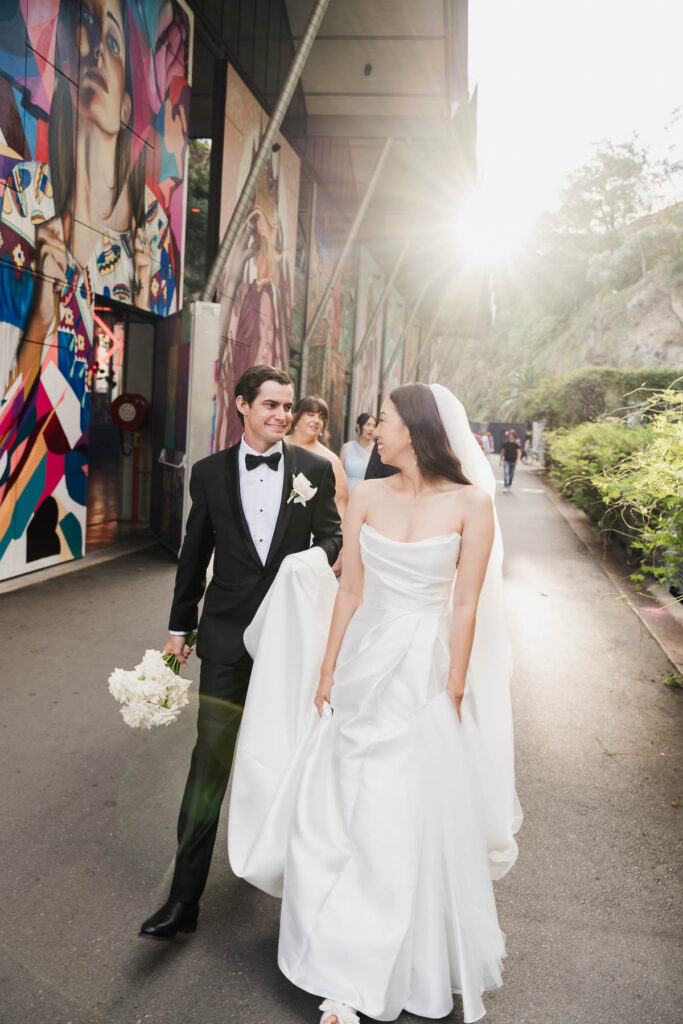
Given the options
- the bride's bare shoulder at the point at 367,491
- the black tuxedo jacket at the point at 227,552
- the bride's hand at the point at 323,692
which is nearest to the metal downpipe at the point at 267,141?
the black tuxedo jacket at the point at 227,552

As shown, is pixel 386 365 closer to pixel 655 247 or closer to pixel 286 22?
pixel 286 22

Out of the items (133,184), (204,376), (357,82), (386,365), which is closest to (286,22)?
(357,82)

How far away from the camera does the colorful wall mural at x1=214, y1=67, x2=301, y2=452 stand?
13656mm

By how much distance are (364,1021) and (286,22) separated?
17185 mm

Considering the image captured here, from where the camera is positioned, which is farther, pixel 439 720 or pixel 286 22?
pixel 286 22

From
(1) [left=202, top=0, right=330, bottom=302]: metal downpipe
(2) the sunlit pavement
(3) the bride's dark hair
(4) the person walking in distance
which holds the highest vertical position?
(1) [left=202, top=0, right=330, bottom=302]: metal downpipe

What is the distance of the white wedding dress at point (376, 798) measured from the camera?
256 cm

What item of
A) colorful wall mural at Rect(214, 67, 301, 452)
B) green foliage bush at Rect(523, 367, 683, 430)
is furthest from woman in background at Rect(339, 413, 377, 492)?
green foliage bush at Rect(523, 367, 683, 430)

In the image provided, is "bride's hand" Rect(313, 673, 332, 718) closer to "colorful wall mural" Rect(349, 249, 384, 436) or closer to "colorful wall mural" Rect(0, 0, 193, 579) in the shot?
"colorful wall mural" Rect(0, 0, 193, 579)

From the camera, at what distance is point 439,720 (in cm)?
276

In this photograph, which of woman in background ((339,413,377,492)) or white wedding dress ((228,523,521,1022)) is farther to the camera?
woman in background ((339,413,377,492))

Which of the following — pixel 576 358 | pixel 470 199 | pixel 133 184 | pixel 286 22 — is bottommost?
pixel 576 358

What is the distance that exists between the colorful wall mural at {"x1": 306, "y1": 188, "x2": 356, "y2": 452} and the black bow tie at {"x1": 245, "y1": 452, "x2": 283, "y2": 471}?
17227mm

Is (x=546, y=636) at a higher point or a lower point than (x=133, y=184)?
lower
